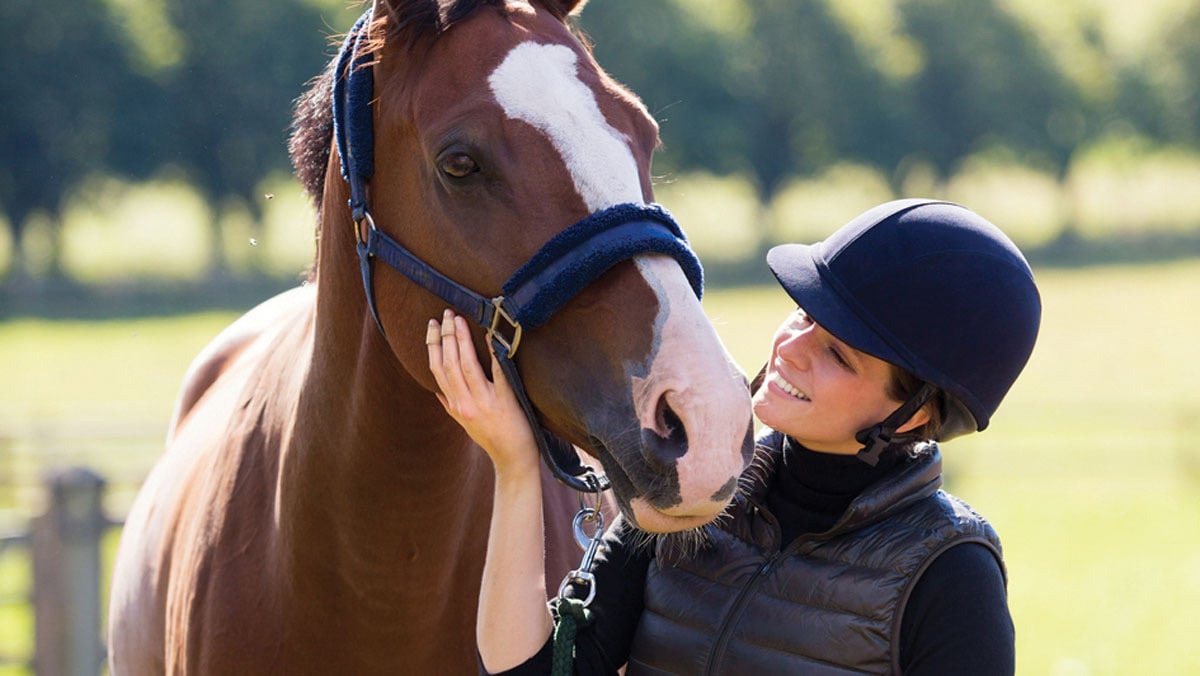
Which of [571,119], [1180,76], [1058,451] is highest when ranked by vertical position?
[1180,76]

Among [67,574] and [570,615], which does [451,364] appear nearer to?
[570,615]

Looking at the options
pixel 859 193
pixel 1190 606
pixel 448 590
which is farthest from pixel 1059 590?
pixel 859 193

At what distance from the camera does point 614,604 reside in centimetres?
224

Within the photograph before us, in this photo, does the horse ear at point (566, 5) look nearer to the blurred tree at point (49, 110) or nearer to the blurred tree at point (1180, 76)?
the blurred tree at point (49, 110)

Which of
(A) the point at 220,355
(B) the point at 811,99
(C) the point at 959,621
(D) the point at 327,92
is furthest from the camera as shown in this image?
(B) the point at 811,99

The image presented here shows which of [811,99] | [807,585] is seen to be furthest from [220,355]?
[811,99]

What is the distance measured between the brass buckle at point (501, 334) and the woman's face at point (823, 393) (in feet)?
1.37

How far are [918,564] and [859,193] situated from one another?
61.8m

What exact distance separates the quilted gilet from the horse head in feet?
0.84

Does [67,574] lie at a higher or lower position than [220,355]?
lower

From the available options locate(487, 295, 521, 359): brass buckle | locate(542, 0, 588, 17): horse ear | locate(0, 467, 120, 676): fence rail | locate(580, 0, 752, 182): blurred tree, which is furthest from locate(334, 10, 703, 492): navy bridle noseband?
locate(580, 0, 752, 182): blurred tree

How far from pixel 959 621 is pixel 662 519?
46 centimetres

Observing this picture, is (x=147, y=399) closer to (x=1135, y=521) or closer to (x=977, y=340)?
(x=1135, y=521)

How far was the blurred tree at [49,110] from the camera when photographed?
1714 inches
